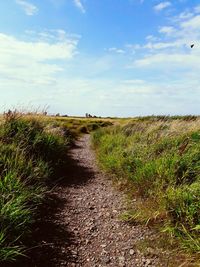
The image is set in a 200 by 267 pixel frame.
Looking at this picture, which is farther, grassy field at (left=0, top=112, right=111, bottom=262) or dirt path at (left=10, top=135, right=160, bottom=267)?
dirt path at (left=10, top=135, right=160, bottom=267)

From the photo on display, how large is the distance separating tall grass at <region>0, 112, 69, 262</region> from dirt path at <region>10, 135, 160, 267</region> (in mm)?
367

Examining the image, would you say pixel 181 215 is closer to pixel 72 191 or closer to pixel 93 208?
pixel 93 208

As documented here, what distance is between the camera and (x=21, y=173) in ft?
21.8

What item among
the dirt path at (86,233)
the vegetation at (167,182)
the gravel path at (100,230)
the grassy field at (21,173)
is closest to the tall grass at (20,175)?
the grassy field at (21,173)

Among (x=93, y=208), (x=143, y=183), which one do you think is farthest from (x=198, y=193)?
(x=93, y=208)

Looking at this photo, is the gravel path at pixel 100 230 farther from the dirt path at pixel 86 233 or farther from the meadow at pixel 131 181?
the meadow at pixel 131 181

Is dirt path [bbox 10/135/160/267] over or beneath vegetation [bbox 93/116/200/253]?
beneath

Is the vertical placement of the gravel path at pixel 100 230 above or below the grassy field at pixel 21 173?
below

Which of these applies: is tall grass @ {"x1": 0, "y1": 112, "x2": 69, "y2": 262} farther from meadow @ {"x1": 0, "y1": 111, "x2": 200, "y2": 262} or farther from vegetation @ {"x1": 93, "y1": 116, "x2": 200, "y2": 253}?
vegetation @ {"x1": 93, "y1": 116, "x2": 200, "y2": 253}

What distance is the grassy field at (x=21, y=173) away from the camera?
4.35 metres

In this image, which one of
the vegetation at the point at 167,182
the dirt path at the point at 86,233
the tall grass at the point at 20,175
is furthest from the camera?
the vegetation at the point at 167,182

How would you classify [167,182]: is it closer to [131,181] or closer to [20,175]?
[131,181]

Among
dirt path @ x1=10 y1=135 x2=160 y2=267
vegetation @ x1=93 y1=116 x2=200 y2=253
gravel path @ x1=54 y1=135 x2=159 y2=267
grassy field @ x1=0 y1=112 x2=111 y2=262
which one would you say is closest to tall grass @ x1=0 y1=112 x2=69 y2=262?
grassy field @ x1=0 y1=112 x2=111 y2=262

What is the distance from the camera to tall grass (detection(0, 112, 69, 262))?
4340 millimetres
